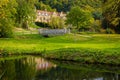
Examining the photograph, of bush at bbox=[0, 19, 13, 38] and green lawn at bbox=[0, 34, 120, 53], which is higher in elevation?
bush at bbox=[0, 19, 13, 38]

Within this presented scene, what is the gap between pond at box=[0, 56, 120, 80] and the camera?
3981cm

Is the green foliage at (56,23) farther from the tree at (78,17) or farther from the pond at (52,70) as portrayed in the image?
the pond at (52,70)

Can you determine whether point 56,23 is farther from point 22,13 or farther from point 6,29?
point 6,29

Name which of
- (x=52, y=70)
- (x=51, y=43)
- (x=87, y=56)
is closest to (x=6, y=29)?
(x=51, y=43)

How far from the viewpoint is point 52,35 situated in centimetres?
9231

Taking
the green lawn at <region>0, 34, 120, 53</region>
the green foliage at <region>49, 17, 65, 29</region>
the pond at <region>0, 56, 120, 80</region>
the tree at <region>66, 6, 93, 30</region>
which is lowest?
the pond at <region>0, 56, 120, 80</region>

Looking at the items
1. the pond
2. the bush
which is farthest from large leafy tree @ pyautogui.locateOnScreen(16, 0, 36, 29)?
the pond

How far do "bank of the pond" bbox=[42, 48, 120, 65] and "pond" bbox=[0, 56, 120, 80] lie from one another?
160cm

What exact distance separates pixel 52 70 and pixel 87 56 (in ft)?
26.1

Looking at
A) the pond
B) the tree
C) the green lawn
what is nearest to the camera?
the pond

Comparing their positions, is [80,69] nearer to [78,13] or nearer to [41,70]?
[41,70]

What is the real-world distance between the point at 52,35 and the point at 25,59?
124 ft

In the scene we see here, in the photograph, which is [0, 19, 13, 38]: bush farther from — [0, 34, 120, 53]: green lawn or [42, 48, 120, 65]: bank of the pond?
[42, 48, 120, 65]: bank of the pond

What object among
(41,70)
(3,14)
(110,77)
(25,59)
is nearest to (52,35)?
(3,14)
